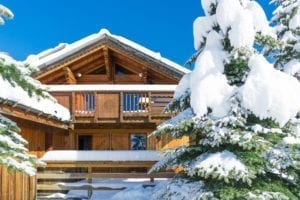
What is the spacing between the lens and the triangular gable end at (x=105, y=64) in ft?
67.5

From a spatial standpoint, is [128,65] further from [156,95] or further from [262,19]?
[262,19]

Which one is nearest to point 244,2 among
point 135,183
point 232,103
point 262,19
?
point 262,19

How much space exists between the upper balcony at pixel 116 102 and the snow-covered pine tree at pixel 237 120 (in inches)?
363

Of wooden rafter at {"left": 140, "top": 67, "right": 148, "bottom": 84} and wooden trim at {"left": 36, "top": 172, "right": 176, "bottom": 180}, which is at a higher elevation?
wooden rafter at {"left": 140, "top": 67, "right": 148, "bottom": 84}

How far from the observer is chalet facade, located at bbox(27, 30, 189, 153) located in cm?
1923

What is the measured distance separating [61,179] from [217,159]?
9.20m

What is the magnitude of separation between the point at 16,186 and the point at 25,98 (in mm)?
2563

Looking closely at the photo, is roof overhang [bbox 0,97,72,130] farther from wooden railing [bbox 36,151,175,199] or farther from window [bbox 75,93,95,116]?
→ wooden railing [bbox 36,151,175,199]

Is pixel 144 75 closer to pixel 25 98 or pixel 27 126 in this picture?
pixel 27 126

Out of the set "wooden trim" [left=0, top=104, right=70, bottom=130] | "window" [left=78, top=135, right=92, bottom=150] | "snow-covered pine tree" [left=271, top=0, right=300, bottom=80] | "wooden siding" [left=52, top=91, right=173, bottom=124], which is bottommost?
"window" [left=78, top=135, right=92, bottom=150]

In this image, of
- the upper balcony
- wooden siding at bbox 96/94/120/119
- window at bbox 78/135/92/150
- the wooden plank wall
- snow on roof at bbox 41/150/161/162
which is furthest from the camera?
window at bbox 78/135/92/150

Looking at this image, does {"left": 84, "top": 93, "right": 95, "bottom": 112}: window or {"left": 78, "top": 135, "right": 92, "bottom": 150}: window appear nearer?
{"left": 84, "top": 93, "right": 95, "bottom": 112}: window

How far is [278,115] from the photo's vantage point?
8695 millimetres

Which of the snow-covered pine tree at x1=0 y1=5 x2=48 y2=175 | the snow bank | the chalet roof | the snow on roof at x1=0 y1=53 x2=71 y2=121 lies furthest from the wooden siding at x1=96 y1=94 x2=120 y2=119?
A: the snow-covered pine tree at x1=0 y1=5 x2=48 y2=175
